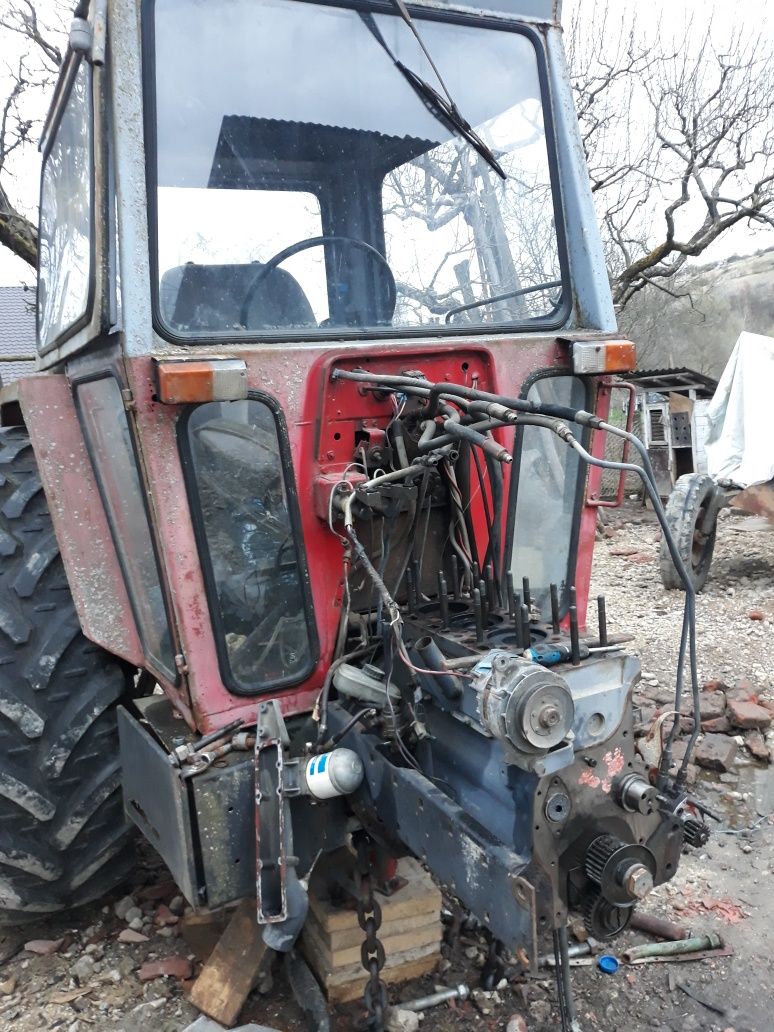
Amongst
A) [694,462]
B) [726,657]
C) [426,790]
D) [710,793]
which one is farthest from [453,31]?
[694,462]

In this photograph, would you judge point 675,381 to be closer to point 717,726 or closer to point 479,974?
point 717,726

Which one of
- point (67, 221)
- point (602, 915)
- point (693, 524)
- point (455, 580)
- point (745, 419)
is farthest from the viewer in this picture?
point (745, 419)

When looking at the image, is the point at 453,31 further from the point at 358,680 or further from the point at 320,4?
the point at 358,680

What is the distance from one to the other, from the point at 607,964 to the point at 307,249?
7.34 feet

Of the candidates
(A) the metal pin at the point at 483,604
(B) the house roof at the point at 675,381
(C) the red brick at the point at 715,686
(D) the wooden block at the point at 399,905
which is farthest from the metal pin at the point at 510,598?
(B) the house roof at the point at 675,381

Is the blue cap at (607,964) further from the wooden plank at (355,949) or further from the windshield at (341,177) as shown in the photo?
the windshield at (341,177)

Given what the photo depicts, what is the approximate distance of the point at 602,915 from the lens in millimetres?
1737

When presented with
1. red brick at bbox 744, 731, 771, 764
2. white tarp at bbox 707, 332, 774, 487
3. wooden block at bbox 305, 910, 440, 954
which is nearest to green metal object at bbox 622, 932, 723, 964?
wooden block at bbox 305, 910, 440, 954

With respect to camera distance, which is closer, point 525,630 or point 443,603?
point 525,630

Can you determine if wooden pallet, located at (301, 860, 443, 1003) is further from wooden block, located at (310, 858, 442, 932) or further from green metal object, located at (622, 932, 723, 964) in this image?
green metal object, located at (622, 932, 723, 964)

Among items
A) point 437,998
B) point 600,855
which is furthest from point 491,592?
point 437,998

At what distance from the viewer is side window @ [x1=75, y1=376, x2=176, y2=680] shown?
2262mm

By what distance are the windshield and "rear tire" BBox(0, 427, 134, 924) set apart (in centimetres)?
96

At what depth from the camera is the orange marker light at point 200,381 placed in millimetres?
1956
